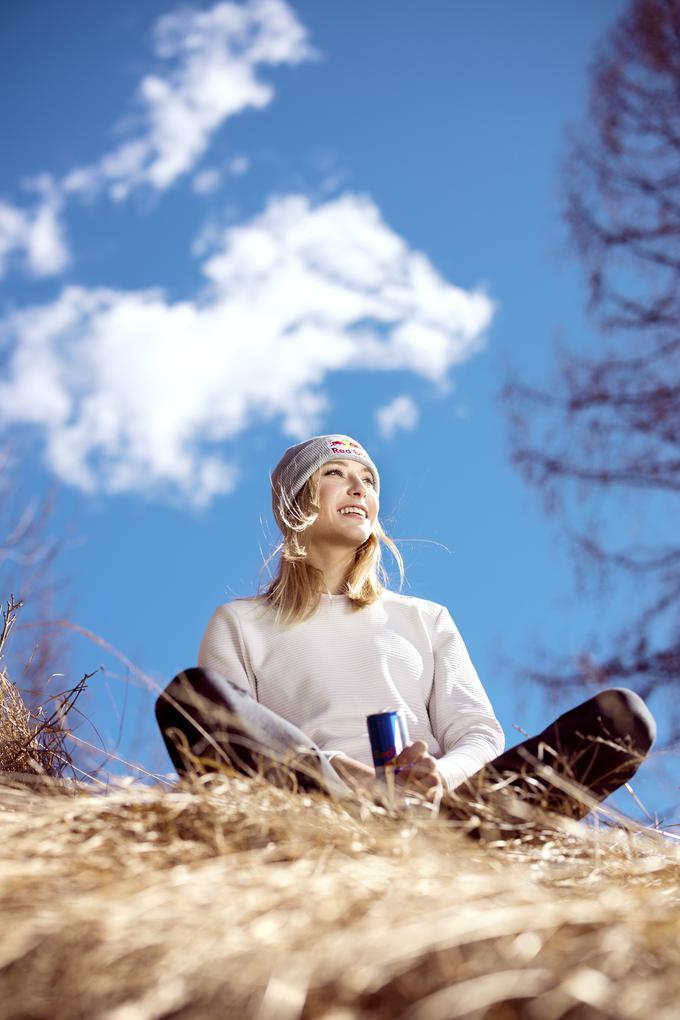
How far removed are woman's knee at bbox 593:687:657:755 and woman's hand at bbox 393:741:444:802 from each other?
0.86ft

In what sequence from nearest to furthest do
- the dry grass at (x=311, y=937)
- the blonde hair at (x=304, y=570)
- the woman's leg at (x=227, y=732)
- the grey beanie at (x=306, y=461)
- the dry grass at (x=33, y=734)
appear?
1. the dry grass at (x=311, y=937)
2. the woman's leg at (x=227, y=732)
3. the dry grass at (x=33, y=734)
4. the blonde hair at (x=304, y=570)
5. the grey beanie at (x=306, y=461)

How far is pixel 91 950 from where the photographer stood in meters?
0.75

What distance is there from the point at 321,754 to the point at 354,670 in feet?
1.76

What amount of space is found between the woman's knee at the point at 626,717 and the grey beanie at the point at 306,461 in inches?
36.0

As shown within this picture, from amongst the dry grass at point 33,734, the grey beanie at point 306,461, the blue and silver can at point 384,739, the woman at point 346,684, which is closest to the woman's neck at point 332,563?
the woman at point 346,684

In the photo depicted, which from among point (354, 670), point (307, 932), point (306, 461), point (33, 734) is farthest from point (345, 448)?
point (307, 932)

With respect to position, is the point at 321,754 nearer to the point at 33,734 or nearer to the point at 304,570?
the point at 33,734

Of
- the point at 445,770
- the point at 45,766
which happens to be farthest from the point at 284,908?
the point at 45,766

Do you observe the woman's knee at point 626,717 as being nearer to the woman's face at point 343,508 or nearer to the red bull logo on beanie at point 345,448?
the woman's face at point 343,508

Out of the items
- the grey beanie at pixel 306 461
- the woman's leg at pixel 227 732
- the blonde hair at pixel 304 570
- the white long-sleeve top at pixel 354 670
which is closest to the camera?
the woman's leg at pixel 227 732

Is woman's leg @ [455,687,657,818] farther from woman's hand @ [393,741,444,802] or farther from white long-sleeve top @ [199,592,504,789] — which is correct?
white long-sleeve top @ [199,592,504,789]

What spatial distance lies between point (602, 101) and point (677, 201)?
1.90 ft

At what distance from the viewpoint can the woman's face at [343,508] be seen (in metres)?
2.18

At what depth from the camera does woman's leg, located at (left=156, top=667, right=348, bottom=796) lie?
4.60ft
